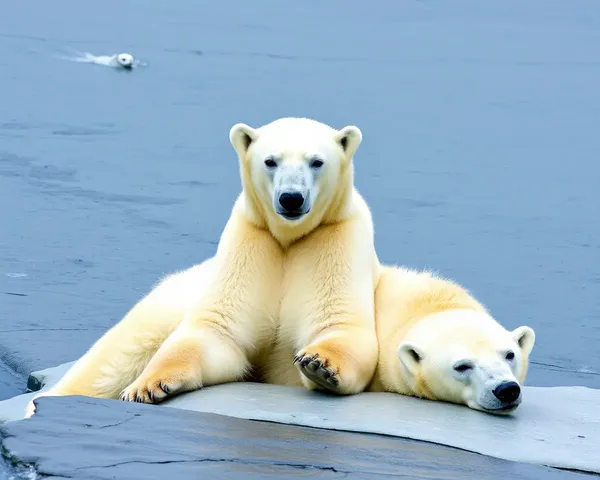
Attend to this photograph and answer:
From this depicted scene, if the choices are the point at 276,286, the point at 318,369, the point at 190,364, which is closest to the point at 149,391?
the point at 190,364

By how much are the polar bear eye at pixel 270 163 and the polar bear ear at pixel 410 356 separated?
0.81 m

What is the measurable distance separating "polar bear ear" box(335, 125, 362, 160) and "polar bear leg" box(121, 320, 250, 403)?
0.86 m

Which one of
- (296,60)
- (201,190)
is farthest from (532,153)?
(296,60)

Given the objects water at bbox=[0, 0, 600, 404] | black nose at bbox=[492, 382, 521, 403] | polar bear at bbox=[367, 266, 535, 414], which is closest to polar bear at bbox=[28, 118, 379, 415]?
polar bear at bbox=[367, 266, 535, 414]

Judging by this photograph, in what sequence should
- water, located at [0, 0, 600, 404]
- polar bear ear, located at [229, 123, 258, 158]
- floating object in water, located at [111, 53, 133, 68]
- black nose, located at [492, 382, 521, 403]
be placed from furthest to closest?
floating object in water, located at [111, 53, 133, 68] → water, located at [0, 0, 600, 404] → polar bear ear, located at [229, 123, 258, 158] → black nose, located at [492, 382, 521, 403]

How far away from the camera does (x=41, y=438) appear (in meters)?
3.57

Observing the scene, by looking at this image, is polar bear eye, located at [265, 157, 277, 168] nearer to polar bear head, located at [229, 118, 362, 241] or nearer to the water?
polar bear head, located at [229, 118, 362, 241]

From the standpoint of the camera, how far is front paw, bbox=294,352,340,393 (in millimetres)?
4059

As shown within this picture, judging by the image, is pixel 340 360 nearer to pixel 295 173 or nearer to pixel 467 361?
pixel 467 361

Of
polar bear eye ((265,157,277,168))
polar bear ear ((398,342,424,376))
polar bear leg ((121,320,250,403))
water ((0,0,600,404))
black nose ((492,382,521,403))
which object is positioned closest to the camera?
black nose ((492,382,521,403))

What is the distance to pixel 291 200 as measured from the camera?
13.9 feet

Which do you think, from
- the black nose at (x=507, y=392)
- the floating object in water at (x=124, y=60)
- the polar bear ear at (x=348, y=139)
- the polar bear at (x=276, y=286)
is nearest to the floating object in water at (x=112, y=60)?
the floating object in water at (x=124, y=60)

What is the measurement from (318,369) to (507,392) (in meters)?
0.65

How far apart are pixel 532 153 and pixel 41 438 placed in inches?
311
